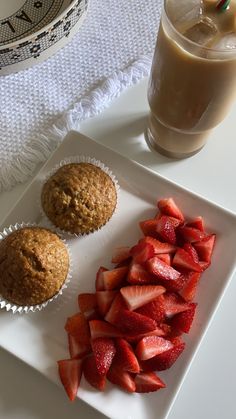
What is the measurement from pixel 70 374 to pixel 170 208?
14.2 inches

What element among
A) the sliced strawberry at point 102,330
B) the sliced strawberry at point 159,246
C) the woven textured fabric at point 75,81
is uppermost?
the woven textured fabric at point 75,81

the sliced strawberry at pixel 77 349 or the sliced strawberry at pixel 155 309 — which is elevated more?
the sliced strawberry at pixel 155 309

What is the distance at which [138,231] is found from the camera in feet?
3.59

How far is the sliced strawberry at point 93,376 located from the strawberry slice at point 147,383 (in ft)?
0.19

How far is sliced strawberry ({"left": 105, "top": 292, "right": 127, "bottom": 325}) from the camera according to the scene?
3.20ft

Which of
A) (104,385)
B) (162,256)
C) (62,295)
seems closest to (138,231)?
(162,256)

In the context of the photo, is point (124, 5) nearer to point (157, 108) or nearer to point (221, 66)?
point (157, 108)

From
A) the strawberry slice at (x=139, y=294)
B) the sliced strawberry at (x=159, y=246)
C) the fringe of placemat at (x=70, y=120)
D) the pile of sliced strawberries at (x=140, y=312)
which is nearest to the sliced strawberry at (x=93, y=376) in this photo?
the pile of sliced strawberries at (x=140, y=312)

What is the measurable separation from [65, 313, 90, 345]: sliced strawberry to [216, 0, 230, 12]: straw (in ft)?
1.88

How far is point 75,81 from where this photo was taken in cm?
120

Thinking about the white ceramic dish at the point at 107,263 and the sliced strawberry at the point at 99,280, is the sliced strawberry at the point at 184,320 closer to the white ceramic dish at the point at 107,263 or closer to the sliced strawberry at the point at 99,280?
the white ceramic dish at the point at 107,263

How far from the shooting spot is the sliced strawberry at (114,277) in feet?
3.31

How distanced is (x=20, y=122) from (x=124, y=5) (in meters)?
0.38

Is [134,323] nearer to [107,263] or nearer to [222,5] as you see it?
[107,263]
